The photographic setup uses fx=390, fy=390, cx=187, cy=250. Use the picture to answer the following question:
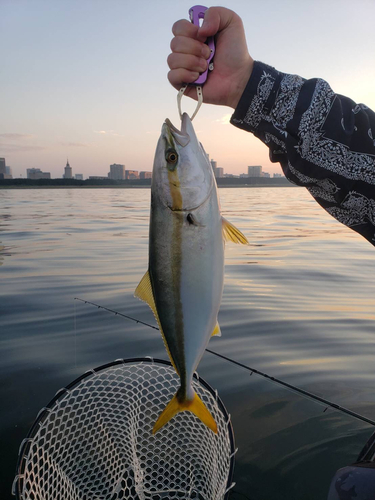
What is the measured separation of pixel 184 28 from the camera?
2.38 metres

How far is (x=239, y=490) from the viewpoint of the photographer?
317cm

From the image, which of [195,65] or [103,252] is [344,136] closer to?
[195,65]

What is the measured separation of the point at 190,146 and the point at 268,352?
3975 mm

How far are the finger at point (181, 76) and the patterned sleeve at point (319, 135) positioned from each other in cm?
42

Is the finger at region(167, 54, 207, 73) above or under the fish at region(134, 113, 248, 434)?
above

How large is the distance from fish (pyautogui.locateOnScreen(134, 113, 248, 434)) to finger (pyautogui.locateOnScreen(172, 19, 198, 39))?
545mm

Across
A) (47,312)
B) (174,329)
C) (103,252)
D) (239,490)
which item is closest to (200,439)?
(239,490)

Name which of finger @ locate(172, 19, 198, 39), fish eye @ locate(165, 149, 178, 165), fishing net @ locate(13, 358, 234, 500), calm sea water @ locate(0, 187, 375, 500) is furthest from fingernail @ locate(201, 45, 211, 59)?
calm sea water @ locate(0, 187, 375, 500)

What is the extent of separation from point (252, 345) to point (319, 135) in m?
3.81

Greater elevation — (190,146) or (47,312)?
(190,146)

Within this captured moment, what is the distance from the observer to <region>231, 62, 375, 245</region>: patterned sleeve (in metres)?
2.54

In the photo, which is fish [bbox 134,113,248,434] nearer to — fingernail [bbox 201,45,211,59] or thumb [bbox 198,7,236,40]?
fingernail [bbox 201,45,211,59]

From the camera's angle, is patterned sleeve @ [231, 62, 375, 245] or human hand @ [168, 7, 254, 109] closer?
human hand @ [168, 7, 254, 109]

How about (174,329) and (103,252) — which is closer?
(174,329)
